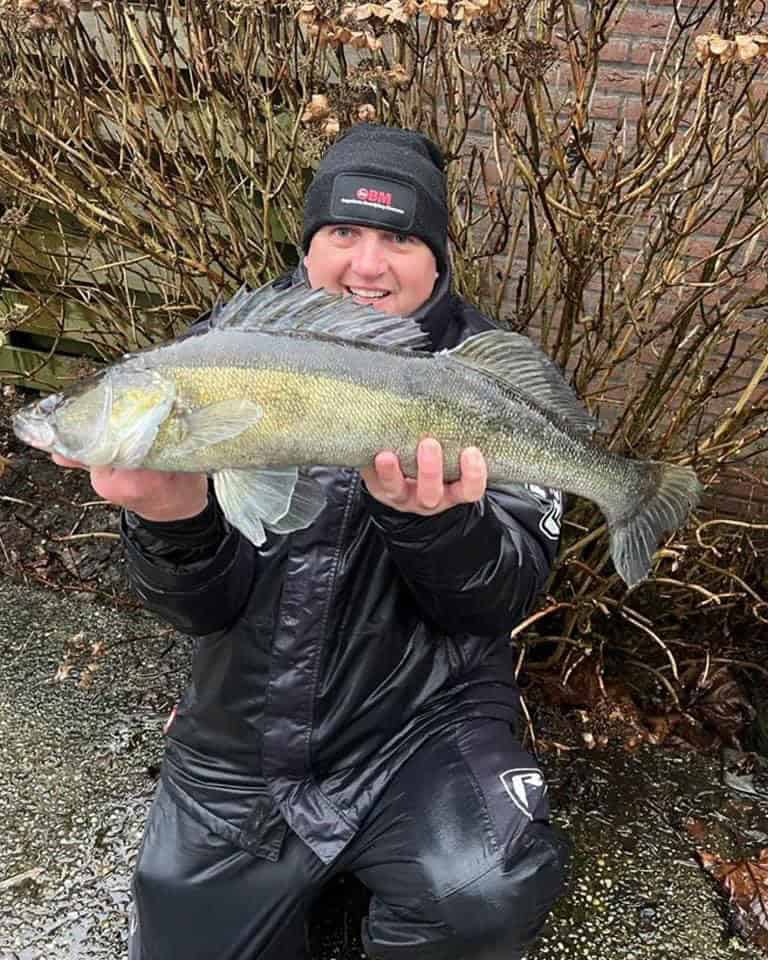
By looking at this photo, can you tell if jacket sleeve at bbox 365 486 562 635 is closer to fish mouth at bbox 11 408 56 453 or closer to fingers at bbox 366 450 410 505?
fingers at bbox 366 450 410 505

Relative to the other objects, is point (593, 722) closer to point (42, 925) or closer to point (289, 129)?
point (42, 925)

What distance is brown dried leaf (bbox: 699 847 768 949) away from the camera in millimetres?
2676

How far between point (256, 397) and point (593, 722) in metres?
2.22

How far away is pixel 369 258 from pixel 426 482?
787 mm

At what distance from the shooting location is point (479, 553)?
7.11 feet

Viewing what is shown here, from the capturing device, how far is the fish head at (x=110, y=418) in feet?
5.81

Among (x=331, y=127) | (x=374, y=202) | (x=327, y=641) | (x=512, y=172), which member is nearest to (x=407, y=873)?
(x=327, y=641)

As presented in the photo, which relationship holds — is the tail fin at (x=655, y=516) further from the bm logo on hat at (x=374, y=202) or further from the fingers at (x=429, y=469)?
the bm logo on hat at (x=374, y=202)

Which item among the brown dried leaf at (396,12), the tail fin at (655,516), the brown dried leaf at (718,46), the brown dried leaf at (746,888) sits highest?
the brown dried leaf at (718,46)

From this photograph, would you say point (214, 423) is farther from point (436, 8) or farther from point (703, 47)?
point (703, 47)

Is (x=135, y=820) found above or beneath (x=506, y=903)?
beneath

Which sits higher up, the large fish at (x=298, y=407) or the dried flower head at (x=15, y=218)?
the large fish at (x=298, y=407)

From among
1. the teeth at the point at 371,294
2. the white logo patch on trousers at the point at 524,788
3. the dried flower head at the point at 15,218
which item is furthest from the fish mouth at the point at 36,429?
the dried flower head at the point at 15,218

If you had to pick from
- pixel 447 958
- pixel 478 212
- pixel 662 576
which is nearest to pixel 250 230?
pixel 478 212
